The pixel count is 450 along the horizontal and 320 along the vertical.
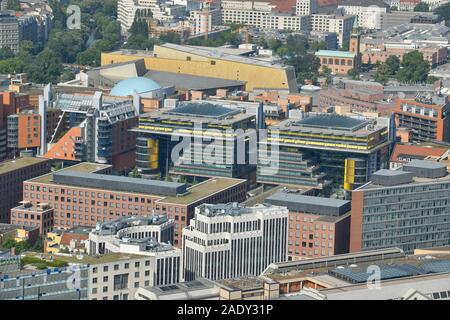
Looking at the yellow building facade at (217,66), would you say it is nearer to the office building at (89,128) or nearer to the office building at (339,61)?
the office building at (339,61)

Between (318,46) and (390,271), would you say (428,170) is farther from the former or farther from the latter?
(318,46)

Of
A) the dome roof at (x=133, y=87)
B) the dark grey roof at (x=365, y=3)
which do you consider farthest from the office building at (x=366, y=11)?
the dome roof at (x=133, y=87)

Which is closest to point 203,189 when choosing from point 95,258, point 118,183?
point 118,183

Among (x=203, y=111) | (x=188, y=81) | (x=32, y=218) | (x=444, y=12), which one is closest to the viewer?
(x=32, y=218)

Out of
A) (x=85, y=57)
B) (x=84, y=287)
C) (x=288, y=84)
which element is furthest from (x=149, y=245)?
(x=85, y=57)

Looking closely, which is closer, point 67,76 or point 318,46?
point 67,76

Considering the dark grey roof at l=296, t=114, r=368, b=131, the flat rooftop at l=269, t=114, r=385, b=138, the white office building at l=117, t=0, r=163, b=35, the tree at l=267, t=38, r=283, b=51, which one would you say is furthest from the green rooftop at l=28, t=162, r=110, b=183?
the white office building at l=117, t=0, r=163, b=35
